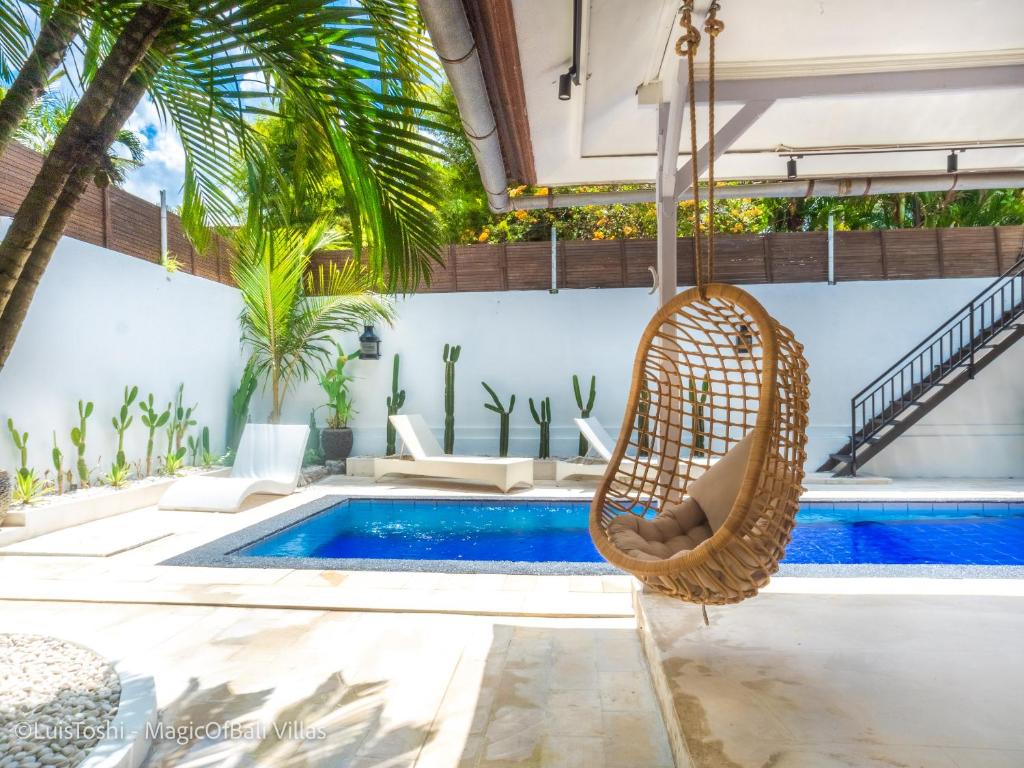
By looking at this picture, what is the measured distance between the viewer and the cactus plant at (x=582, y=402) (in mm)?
8641

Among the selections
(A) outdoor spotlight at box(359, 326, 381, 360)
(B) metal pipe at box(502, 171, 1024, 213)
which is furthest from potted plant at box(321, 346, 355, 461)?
(B) metal pipe at box(502, 171, 1024, 213)

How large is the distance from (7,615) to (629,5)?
3.92m

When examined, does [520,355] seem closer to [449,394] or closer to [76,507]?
[449,394]

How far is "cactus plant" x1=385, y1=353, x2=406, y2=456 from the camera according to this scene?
29.4 feet

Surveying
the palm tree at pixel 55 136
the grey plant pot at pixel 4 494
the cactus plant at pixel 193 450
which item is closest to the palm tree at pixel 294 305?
the cactus plant at pixel 193 450

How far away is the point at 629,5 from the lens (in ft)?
9.12

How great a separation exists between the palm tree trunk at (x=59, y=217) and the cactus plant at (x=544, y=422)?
700 centimetres

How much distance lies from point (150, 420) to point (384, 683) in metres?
5.58

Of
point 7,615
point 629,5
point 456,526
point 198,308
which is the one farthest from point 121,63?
point 198,308

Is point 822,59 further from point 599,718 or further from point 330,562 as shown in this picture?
point 330,562

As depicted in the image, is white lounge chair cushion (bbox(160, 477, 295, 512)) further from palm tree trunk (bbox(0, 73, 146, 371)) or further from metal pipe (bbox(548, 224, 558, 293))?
metal pipe (bbox(548, 224, 558, 293))

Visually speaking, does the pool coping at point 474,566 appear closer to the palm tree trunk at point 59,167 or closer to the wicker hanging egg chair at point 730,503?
the wicker hanging egg chair at point 730,503

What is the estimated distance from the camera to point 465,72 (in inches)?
111

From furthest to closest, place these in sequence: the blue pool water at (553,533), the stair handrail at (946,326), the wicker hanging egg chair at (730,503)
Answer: the stair handrail at (946,326) → the blue pool water at (553,533) → the wicker hanging egg chair at (730,503)
